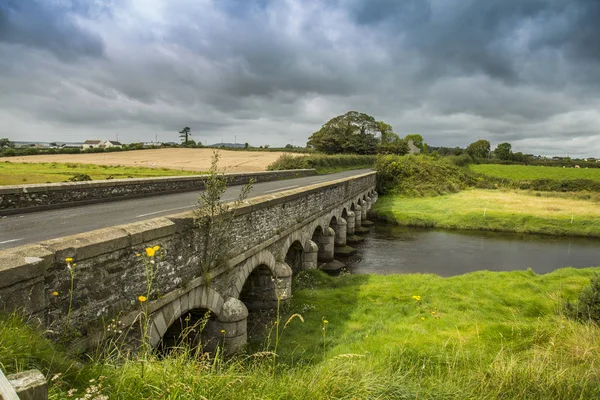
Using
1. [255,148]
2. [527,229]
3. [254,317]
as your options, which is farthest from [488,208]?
[255,148]

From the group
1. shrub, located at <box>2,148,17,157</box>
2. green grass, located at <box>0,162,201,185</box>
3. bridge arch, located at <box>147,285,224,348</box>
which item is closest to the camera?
bridge arch, located at <box>147,285,224,348</box>

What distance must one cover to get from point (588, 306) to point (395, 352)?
19.2 feet

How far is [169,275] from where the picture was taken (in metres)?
6.46

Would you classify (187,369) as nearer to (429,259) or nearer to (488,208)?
(429,259)

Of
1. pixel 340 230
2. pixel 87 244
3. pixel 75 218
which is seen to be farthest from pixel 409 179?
pixel 87 244

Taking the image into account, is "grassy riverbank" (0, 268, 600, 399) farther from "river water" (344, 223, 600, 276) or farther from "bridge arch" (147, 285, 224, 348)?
"river water" (344, 223, 600, 276)

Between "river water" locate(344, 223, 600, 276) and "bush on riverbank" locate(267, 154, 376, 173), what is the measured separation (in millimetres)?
12776

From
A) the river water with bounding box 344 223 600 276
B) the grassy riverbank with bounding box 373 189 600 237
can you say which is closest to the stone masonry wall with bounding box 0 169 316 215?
the river water with bounding box 344 223 600 276

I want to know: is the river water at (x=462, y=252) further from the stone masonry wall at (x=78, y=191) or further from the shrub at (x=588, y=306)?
the stone masonry wall at (x=78, y=191)

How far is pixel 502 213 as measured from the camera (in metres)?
34.1

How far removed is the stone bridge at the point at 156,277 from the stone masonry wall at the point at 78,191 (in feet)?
9.72

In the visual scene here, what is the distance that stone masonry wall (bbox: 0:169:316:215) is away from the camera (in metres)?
10.3

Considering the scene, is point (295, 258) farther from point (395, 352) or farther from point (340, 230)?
point (395, 352)

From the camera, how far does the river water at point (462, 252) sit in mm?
20781
